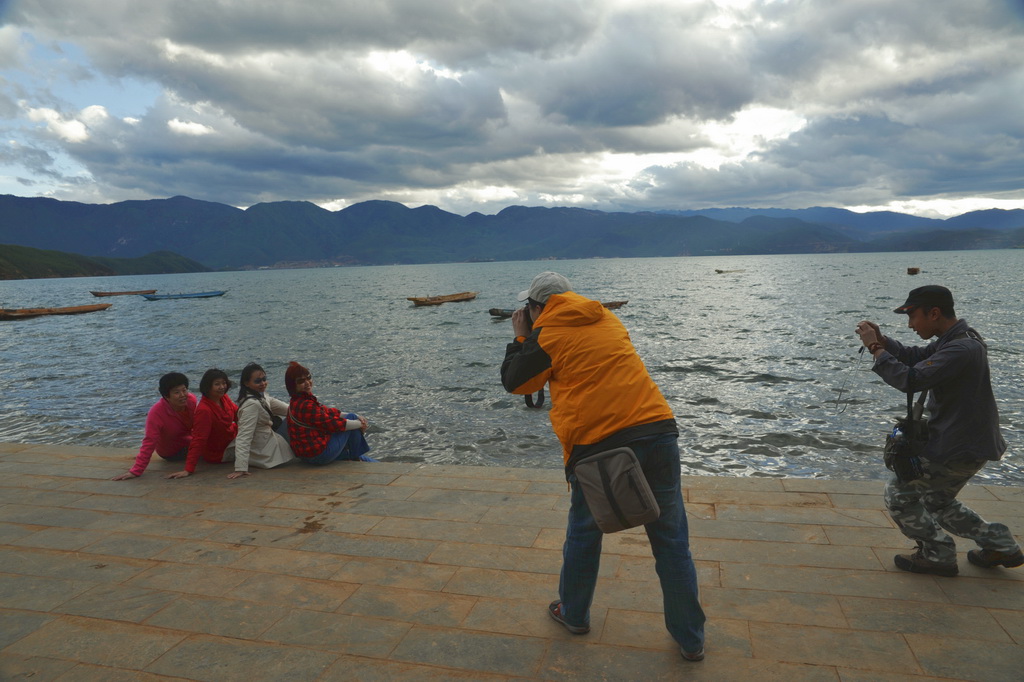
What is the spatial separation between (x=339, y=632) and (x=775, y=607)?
2.69 metres

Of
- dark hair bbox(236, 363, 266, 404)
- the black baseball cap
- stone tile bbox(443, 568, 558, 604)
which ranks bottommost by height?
stone tile bbox(443, 568, 558, 604)

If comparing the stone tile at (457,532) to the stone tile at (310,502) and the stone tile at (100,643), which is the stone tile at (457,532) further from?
the stone tile at (100,643)

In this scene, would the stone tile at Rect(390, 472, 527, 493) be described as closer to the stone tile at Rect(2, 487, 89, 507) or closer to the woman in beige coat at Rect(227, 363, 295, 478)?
the woman in beige coat at Rect(227, 363, 295, 478)

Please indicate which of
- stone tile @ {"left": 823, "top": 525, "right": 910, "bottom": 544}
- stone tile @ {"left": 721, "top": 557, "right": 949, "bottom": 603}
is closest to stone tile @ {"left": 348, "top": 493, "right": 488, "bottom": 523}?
stone tile @ {"left": 721, "top": 557, "right": 949, "bottom": 603}

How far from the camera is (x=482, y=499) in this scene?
5.74 metres

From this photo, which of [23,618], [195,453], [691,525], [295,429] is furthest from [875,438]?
[23,618]

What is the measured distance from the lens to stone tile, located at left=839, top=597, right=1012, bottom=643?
3342mm

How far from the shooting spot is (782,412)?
44.1 feet

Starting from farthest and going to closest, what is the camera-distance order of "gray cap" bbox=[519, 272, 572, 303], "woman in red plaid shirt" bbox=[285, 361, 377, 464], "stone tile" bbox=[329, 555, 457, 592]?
"woman in red plaid shirt" bbox=[285, 361, 377, 464] → "stone tile" bbox=[329, 555, 457, 592] → "gray cap" bbox=[519, 272, 572, 303]

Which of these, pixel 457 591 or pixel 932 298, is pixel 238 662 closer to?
pixel 457 591

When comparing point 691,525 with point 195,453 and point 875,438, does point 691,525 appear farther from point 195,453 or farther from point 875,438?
point 875,438

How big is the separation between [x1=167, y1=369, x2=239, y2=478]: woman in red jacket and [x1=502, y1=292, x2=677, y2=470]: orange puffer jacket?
5040 millimetres

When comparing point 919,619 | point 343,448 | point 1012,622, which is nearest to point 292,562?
point 343,448

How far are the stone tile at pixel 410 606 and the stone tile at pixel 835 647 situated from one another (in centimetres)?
177
